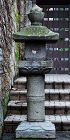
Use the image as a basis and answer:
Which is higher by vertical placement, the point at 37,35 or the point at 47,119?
the point at 37,35

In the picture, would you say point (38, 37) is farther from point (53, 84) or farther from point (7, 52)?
point (53, 84)

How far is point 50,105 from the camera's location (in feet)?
32.6

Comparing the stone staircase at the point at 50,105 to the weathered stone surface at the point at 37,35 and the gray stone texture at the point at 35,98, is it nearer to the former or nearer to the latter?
the gray stone texture at the point at 35,98

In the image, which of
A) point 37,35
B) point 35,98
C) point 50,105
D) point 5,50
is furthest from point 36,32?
point 50,105

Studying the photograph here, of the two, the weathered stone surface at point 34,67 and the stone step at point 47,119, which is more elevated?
the weathered stone surface at point 34,67

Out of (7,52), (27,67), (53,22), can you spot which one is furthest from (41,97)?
(53,22)

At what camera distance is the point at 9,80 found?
10.5 metres

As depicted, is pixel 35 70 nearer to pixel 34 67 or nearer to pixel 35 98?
pixel 34 67

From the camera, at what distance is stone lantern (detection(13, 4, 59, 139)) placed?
8.12 meters

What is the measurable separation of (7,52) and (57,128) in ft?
7.54

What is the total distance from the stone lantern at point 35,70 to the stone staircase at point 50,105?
99 cm

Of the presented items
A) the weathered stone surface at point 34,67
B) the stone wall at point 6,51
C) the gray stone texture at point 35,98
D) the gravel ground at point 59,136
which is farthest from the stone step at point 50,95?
the weathered stone surface at point 34,67

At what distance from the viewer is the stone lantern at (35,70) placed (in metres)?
8.12

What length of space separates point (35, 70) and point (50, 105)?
1943mm
